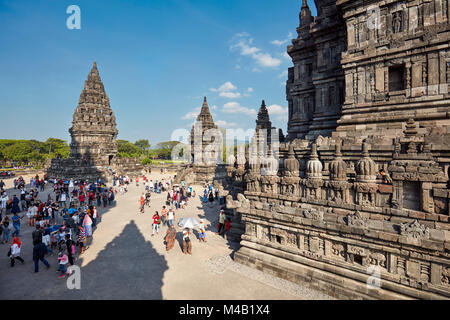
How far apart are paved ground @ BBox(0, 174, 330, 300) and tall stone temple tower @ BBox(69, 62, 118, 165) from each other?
1086 inches

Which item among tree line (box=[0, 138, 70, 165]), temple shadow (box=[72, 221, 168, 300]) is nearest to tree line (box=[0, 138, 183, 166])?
tree line (box=[0, 138, 70, 165])

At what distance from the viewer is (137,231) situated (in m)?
13.2

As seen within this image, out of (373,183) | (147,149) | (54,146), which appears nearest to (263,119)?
(373,183)

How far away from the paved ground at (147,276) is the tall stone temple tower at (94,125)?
27.6 metres

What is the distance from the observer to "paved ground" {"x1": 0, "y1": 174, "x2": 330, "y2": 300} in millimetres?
7359

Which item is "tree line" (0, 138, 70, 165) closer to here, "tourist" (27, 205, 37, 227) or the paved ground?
"tourist" (27, 205, 37, 227)

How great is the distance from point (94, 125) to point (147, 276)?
37433 millimetres

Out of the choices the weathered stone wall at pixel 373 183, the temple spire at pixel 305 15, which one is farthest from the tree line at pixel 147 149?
the weathered stone wall at pixel 373 183

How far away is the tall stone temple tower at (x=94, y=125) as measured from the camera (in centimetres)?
3722

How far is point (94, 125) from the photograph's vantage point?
1524 inches

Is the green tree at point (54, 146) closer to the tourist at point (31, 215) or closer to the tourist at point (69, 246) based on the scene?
the tourist at point (31, 215)
